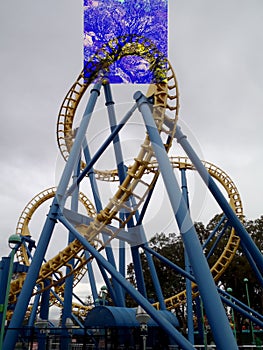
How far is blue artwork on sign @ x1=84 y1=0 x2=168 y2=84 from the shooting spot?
909 cm

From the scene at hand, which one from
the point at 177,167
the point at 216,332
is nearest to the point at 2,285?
the point at 216,332

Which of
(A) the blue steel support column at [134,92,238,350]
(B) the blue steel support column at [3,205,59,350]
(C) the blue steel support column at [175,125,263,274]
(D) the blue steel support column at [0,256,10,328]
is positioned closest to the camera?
(A) the blue steel support column at [134,92,238,350]

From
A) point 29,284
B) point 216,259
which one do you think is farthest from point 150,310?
point 216,259

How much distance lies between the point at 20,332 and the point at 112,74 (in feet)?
24.8

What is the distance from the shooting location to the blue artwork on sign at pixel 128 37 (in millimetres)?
9086

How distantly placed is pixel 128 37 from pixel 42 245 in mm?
6352

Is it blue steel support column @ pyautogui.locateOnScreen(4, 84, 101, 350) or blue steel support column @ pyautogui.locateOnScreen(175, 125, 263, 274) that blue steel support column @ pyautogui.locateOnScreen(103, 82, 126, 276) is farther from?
blue steel support column @ pyautogui.locateOnScreen(175, 125, 263, 274)

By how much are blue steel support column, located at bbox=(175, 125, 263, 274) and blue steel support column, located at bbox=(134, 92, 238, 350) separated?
6.01ft

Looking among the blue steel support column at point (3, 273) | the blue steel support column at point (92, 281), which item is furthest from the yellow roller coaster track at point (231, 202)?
the blue steel support column at point (3, 273)

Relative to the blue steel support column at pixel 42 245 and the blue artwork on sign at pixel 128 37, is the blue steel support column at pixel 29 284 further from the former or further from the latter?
the blue artwork on sign at pixel 128 37

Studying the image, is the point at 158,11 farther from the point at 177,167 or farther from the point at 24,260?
the point at 24,260

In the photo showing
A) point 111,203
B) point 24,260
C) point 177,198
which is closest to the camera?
point 177,198

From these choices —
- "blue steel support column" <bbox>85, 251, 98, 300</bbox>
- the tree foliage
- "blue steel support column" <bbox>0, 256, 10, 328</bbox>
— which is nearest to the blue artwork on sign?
"blue steel support column" <bbox>0, 256, 10, 328</bbox>

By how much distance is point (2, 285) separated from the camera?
21.1ft
